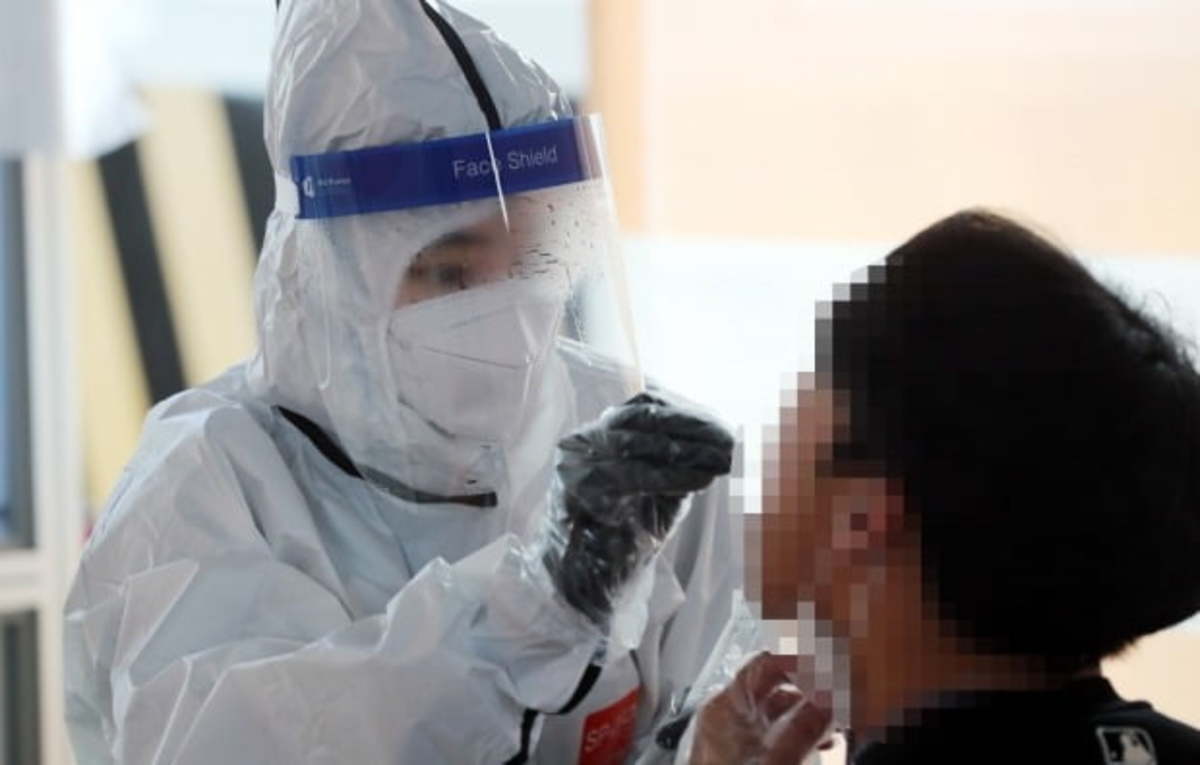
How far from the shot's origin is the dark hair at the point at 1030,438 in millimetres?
894

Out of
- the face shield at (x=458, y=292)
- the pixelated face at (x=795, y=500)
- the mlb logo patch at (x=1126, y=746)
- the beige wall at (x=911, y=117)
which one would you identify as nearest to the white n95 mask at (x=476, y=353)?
the face shield at (x=458, y=292)

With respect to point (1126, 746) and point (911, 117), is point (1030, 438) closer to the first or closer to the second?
point (1126, 746)

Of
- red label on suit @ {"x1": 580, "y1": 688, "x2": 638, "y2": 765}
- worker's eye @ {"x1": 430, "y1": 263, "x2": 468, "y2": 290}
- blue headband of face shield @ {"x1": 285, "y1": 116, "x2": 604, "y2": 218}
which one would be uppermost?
blue headband of face shield @ {"x1": 285, "y1": 116, "x2": 604, "y2": 218}

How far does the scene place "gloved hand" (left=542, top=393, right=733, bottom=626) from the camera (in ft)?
3.62

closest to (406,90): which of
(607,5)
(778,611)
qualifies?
(778,611)

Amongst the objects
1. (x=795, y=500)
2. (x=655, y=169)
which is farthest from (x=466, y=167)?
(x=655, y=169)

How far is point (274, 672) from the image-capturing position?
1.20m

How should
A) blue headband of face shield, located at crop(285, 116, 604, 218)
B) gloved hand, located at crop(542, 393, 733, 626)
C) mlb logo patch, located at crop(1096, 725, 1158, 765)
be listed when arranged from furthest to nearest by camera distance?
blue headband of face shield, located at crop(285, 116, 604, 218)
gloved hand, located at crop(542, 393, 733, 626)
mlb logo patch, located at crop(1096, 725, 1158, 765)

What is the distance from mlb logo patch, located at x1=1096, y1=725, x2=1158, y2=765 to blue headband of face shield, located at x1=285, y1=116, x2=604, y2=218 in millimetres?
626

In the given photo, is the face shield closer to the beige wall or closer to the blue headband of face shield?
the blue headband of face shield

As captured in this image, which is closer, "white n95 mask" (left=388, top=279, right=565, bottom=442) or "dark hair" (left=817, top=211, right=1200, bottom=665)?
"dark hair" (left=817, top=211, right=1200, bottom=665)

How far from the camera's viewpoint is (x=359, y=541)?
4.57 ft

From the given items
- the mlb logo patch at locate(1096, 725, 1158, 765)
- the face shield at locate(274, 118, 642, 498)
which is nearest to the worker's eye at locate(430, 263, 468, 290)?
the face shield at locate(274, 118, 642, 498)

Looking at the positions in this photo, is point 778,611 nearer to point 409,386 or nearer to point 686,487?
point 686,487
